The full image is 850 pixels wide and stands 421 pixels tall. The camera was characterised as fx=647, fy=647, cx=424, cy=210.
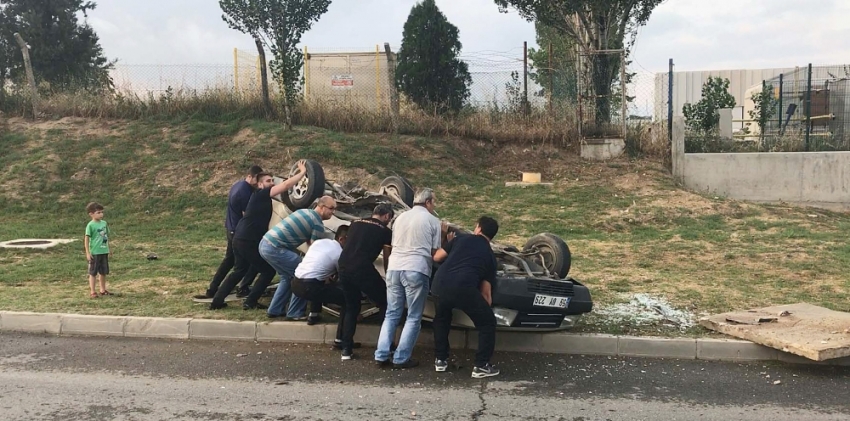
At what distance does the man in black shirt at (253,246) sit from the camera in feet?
23.6

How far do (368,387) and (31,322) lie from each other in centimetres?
417

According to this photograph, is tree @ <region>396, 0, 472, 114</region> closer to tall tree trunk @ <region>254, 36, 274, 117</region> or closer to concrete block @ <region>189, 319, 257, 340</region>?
tall tree trunk @ <region>254, 36, 274, 117</region>

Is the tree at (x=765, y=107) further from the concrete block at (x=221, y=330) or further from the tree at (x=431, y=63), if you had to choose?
the concrete block at (x=221, y=330)

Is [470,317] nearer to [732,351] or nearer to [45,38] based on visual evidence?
[732,351]

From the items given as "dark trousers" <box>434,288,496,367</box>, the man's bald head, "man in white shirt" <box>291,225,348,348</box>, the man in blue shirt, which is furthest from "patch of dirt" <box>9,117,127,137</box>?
"dark trousers" <box>434,288,496,367</box>

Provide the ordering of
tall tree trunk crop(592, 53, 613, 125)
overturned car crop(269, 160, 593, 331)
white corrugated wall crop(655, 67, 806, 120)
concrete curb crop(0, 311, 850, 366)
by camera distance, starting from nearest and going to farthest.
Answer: overturned car crop(269, 160, 593, 331) → concrete curb crop(0, 311, 850, 366) → tall tree trunk crop(592, 53, 613, 125) → white corrugated wall crop(655, 67, 806, 120)

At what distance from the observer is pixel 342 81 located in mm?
18734

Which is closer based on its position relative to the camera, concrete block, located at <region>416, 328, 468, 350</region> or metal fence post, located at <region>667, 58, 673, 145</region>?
concrete block, located at <region>416, 328, 468, 350</region>

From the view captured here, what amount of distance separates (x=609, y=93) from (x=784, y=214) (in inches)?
210

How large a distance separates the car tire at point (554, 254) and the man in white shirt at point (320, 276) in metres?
2.18

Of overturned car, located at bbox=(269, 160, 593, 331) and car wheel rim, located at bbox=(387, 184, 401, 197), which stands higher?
car wheel rim, located at bbox=(387, 184, 401, 197)

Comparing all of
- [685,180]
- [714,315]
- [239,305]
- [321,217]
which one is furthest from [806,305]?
[685,180]

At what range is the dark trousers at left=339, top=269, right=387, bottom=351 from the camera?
5.86 metres

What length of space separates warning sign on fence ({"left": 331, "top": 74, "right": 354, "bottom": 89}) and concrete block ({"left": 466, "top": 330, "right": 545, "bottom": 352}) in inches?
526
